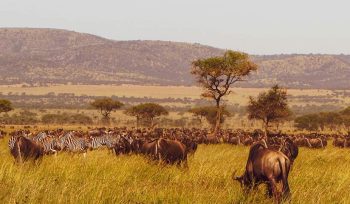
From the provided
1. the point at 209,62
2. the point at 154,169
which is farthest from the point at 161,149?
the point at 209,62

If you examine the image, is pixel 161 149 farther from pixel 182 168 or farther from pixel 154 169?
pixel 154 169

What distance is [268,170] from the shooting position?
8.76m

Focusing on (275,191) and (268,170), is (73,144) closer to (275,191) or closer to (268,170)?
(268,170)

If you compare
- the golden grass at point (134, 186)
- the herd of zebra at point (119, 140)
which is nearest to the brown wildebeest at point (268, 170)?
the golden grass at point (134, 186)

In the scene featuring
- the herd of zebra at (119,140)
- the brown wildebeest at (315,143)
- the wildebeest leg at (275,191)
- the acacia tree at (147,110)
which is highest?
the wildebeest leg at (275,191)

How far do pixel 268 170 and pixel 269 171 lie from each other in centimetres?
3

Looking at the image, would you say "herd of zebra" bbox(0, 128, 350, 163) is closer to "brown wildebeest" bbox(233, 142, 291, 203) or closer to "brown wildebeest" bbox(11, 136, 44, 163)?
"brown wildebeest" bbox(11, 136, 44, 163)

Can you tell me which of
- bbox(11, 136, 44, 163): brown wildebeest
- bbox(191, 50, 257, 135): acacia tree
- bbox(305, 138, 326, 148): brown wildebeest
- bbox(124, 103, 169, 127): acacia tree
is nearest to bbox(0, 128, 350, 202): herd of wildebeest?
bbox(11, 136, 44, 163): brown wildebeest

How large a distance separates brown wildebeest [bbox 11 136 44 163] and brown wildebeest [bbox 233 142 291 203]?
616 centimetres

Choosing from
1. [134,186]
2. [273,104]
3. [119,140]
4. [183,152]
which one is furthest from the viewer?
[273,104]

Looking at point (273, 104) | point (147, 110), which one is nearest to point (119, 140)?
point (273, 104)

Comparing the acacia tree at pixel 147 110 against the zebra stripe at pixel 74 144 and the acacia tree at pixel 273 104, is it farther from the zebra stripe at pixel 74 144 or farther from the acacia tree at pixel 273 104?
the zebra stripe at pixel 74 144

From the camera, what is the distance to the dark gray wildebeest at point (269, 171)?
854 cm

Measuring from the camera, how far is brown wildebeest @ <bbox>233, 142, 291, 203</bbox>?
28.0 ft
